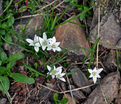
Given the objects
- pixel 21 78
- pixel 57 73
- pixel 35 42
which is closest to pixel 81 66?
pixel 57 73

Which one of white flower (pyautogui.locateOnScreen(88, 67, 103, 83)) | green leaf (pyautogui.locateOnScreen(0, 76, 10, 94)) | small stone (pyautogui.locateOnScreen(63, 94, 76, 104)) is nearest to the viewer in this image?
green leaf (pyautogui.locateOnScreen(0, 76, 10, 94))

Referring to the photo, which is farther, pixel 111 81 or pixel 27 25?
pixel 27 25

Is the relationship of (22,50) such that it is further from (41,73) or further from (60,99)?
(60,99)

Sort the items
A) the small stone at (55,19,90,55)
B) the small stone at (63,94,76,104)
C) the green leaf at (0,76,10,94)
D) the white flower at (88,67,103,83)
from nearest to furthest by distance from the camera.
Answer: the green leaf at (0,76,10,94)
the small stone at (63,94,76,104)
the white flower at (88,67,103,83)
the small stone at (55,19,90,55)

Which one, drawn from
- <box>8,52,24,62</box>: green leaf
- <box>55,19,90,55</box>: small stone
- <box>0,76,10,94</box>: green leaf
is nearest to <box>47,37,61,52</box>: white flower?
<box>55,19,90,55</box>: small stone

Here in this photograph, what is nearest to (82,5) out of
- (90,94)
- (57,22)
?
(57,22)

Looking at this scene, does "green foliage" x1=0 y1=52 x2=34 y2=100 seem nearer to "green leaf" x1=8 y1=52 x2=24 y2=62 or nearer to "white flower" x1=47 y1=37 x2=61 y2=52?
"green leaf" x1=8 y1=52 x2=24 y2=62

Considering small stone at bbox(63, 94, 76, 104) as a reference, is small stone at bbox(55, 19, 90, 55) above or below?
above

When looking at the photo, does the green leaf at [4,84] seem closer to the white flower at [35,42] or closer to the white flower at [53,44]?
the white flower at [35,42]
